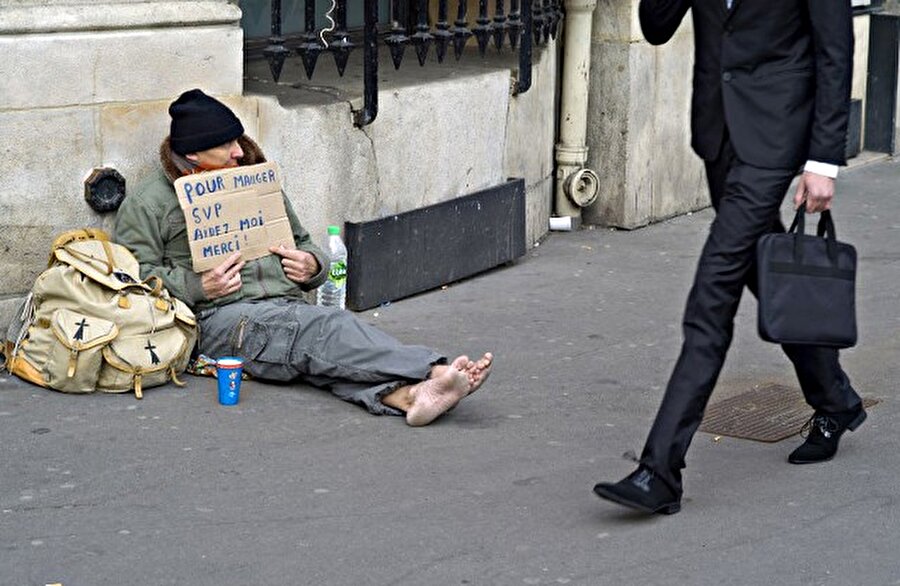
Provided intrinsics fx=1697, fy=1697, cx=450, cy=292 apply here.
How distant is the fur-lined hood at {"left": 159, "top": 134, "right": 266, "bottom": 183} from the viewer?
19.5ft

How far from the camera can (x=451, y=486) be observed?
4.92 meters

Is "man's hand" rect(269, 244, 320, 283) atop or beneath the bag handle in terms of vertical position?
beneath

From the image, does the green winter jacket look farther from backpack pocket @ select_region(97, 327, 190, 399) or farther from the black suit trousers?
the black suit trousers

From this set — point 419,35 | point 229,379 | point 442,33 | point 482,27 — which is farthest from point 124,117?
point 482,27

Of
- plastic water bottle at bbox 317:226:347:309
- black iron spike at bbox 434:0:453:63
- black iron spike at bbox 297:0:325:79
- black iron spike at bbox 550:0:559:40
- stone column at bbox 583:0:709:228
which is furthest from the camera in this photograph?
stone column at bbox 583:0:709:228

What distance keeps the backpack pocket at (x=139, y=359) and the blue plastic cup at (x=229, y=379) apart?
0.19m

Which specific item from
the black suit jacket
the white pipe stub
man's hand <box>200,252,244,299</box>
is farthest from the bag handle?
the white pipe stub

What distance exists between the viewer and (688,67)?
360 inches

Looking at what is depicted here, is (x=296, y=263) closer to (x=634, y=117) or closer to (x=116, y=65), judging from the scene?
(x=116, y=65)

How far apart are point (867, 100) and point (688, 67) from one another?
2.85 meters

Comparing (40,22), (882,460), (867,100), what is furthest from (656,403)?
(867,100)

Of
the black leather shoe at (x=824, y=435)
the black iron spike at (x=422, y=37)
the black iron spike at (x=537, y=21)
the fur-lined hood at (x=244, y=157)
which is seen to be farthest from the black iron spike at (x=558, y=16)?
the black leather shoe at (x=824, y=435)

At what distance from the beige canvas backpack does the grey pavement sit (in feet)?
0.27

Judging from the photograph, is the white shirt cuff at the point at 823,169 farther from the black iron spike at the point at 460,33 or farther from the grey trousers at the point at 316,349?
the black iron spike at the point at 460,33
